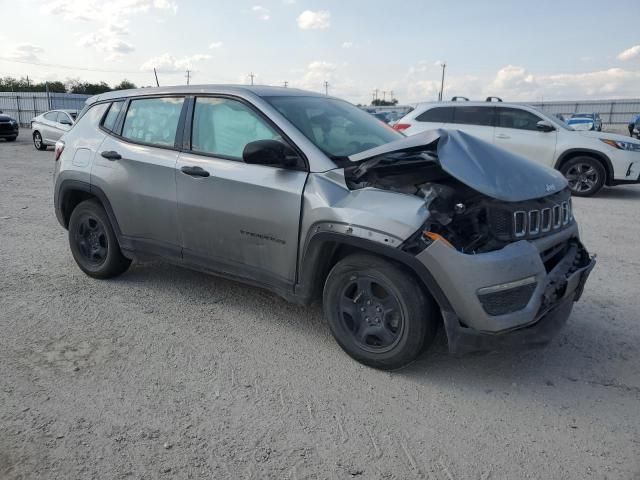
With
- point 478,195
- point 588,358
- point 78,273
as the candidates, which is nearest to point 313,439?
point 478,195

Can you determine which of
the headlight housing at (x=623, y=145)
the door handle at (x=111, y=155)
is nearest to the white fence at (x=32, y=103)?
the headlight housing at (x=623, y=145)

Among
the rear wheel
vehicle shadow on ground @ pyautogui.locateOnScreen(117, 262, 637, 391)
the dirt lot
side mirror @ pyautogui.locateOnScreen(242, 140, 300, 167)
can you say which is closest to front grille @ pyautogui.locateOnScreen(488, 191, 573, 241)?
vehicle shadow on ground @ pyautogui.locateOnScreen(117, 262, 637, 391)

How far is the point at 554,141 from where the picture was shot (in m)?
10.1

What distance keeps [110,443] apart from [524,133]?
974 centimetres

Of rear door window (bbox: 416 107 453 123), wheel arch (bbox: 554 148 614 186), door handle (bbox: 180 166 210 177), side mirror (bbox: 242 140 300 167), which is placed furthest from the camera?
rear door window (bbox: 416 107 453 123)

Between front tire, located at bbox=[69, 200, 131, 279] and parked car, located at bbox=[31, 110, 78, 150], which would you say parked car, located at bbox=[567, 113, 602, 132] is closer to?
front tire, located at bbox=[69, 200, 131, 279]

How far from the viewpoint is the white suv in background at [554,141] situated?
9.71 m

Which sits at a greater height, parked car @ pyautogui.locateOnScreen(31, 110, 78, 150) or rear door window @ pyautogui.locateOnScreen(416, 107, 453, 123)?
rear door window @ pyautogui.locateOnScreen(416, 107, 453, 123)

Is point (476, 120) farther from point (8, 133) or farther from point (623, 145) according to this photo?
point (8, 133)

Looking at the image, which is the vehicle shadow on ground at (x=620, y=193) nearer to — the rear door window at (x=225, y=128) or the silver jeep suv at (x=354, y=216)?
the silver jeep suv at (x=354, y=216)

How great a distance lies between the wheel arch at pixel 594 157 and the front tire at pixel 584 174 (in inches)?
2.3

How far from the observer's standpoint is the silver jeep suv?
300cm

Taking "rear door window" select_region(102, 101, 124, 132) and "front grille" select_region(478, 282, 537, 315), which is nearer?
"front grille" select_region(478, 282, 537, 315)

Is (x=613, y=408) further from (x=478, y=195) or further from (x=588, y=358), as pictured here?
(x=478, y=195)
